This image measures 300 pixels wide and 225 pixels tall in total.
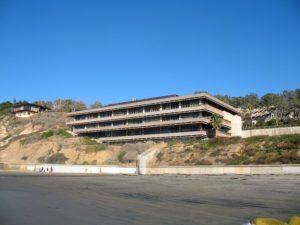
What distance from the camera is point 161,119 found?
7319cm

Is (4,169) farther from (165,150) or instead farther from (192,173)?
(192,173)

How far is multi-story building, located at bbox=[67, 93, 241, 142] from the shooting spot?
6738 centimetres

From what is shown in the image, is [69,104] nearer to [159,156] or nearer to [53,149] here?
[53,149]

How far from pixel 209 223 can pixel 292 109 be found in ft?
316

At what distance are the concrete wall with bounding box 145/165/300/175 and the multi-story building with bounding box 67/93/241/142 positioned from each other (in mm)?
22008

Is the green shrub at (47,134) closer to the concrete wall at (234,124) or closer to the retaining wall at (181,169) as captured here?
the retaining wall at (181,169)

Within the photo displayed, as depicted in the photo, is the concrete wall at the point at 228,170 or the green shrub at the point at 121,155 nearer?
Answer: the concrete wall at the point at 228,170

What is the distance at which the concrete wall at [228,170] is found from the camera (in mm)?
33353

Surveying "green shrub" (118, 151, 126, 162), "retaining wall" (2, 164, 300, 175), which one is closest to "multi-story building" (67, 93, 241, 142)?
"green shrub" (118, 151, 126, 162)

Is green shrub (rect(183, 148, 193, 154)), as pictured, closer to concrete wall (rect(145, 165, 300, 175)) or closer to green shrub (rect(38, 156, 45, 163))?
concrete wall (rect(145, 165, 300, 175))

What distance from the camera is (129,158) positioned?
59594 mm

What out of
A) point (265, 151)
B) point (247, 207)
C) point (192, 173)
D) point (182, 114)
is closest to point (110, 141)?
point (182, 114)

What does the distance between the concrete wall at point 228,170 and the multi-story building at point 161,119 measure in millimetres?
22008

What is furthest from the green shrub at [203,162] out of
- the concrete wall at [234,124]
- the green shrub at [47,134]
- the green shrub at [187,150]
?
the green shrub at [47,134]
